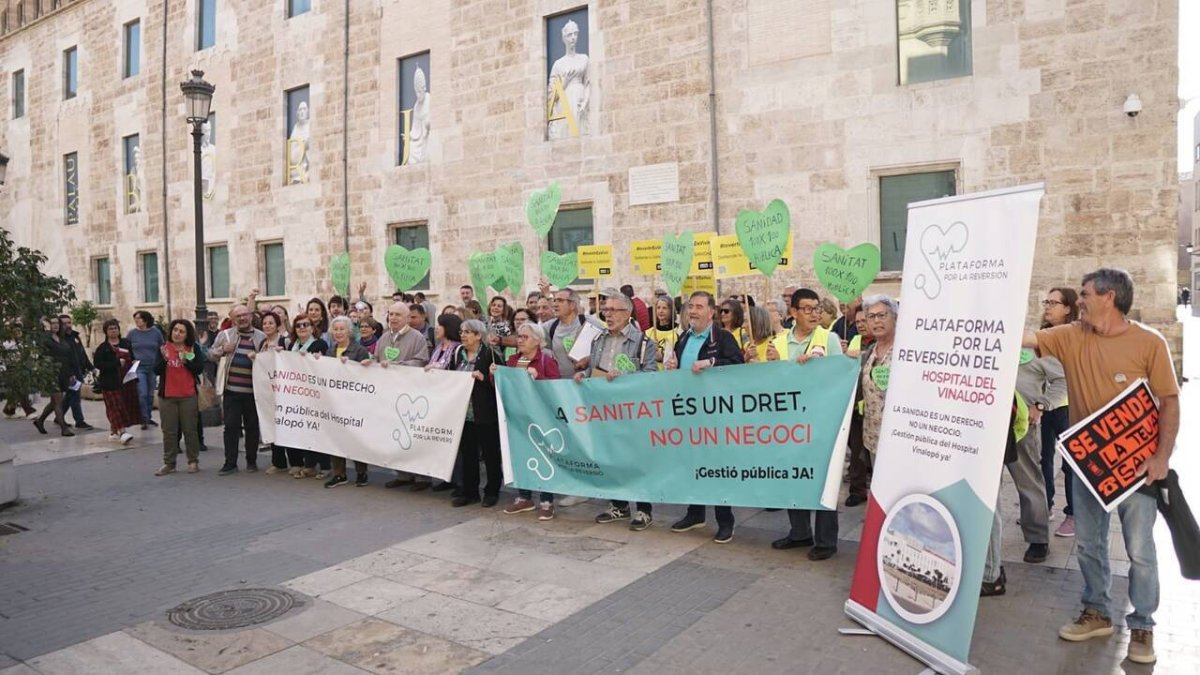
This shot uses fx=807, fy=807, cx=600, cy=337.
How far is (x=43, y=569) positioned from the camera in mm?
5996

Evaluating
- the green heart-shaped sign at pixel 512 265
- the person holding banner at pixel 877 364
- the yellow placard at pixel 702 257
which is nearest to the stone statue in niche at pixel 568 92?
the yellow placard at pixel 702 257

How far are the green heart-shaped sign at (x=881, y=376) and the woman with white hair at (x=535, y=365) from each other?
2961 millimetres

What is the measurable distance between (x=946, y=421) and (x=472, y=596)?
9.85ft

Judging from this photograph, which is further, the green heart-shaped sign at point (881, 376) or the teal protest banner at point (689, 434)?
the teal protest banner at point (689, 434)

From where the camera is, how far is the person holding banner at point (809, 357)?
18.4 feet

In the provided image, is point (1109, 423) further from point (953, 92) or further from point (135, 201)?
point (135, 201)

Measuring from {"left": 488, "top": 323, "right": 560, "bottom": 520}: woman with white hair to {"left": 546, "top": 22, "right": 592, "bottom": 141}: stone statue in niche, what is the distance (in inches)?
356

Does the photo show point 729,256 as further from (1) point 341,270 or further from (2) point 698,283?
(1) point 341,270

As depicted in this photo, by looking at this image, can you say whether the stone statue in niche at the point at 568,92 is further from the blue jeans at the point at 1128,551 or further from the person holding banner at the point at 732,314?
the blue jeans at the point at 1128,551

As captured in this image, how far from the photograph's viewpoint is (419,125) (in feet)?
59.6

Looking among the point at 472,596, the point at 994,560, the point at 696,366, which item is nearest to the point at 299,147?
the point at 696,366

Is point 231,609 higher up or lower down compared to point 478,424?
lower down

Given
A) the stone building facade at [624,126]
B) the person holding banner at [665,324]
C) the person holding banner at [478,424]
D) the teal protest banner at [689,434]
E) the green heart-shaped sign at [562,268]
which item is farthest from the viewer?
the stone building facade at [624,126]

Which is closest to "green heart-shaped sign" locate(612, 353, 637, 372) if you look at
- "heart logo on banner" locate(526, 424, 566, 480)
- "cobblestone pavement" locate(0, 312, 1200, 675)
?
"heart logo on banner" locate(526, 424, 566, 480)
